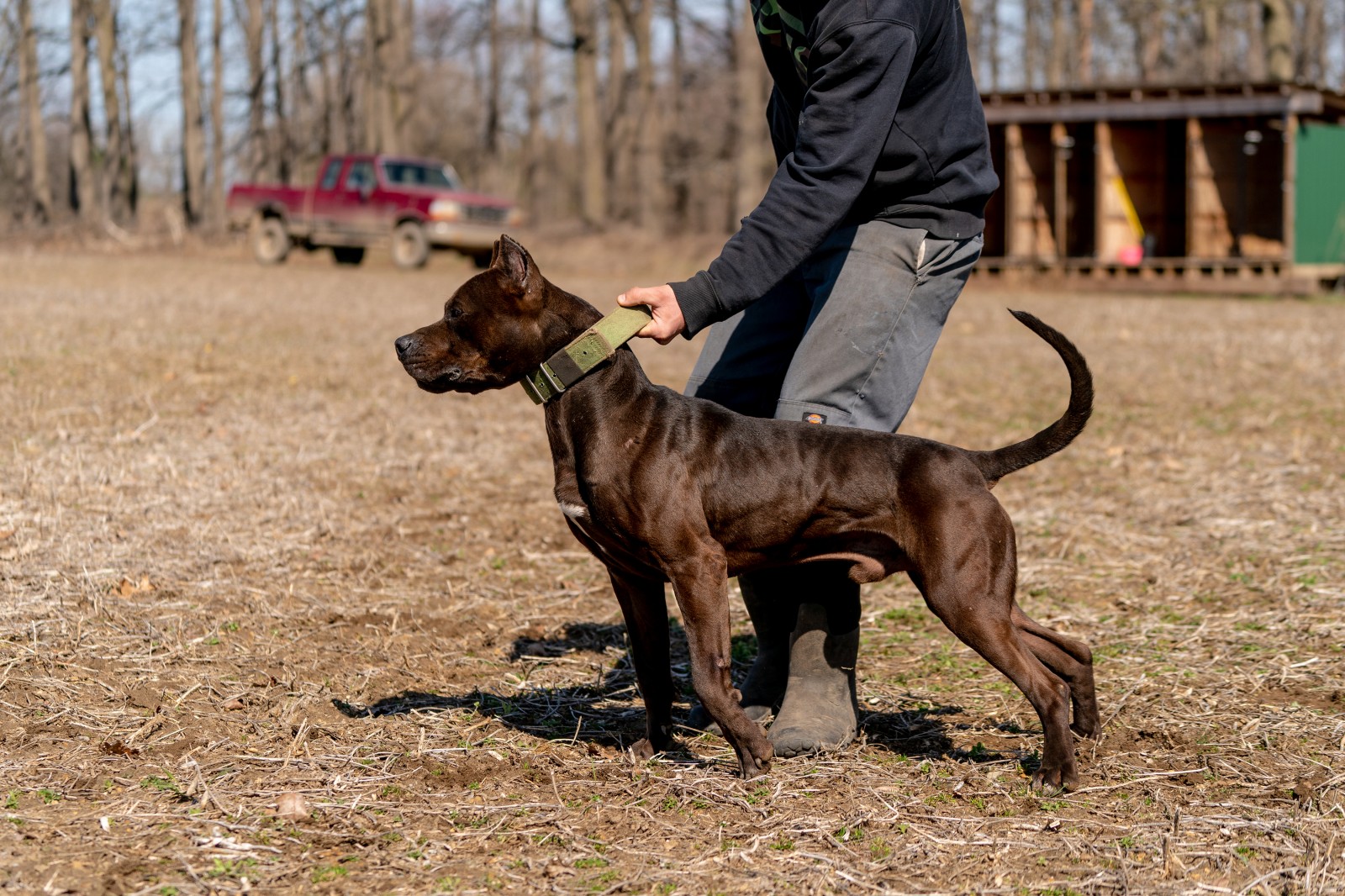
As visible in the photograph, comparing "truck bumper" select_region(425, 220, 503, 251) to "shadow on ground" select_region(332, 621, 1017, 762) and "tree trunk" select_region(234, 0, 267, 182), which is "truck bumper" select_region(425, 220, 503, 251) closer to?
"tree trunk" select_region(234, 0, 267, 182)

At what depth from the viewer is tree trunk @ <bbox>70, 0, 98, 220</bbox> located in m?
40.1

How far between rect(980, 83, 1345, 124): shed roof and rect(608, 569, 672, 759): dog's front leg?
18.8 meters

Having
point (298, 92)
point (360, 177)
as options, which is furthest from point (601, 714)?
point (298, 92)

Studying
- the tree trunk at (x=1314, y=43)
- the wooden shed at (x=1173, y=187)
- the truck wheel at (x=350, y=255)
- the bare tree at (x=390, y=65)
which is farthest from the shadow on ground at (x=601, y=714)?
the tree trunk at (x=1314, y=43)

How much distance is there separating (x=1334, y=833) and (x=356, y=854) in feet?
7.85

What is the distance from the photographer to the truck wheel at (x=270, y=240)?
27812 mm

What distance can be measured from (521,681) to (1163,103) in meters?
20.7

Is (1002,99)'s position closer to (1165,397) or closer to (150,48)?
(1165,397)

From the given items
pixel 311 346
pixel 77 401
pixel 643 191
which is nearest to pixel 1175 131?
pixel 643 191

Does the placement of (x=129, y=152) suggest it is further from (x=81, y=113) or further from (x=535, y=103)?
(x=535, y=103)

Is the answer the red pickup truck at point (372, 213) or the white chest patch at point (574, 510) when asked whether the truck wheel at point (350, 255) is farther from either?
the white chest patch at point (574, 510)

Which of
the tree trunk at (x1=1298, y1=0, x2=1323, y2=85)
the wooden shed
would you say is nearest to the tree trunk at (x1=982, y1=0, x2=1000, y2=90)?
the tree trunk at (x1=1298, y1=0, x2=1323, y2=85)

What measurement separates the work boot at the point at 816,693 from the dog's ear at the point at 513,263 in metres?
1.40

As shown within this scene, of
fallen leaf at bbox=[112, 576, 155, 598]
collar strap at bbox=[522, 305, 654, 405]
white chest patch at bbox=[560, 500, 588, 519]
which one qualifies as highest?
collar strap at bbox=[522, 305, 654, 405]
